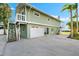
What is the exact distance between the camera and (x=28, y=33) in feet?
47.7

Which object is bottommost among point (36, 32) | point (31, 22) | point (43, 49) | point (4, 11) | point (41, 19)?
point (43, 49)

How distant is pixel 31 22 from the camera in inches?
588

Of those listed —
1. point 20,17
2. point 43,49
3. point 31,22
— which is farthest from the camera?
point 31,22

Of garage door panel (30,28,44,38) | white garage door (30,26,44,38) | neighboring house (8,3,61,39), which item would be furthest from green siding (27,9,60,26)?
garage door panel (30,28,44,38)

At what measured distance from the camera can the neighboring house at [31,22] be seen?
14.4 meters

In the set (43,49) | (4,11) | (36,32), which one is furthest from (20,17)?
(4,11)

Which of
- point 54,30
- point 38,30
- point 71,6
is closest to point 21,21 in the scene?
point 38,30

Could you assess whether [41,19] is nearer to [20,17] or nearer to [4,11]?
[20,17]

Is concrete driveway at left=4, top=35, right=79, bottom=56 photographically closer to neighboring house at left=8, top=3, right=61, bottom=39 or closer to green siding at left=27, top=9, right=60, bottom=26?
neighboring house at left=8, top=3, right=61, bottom=39

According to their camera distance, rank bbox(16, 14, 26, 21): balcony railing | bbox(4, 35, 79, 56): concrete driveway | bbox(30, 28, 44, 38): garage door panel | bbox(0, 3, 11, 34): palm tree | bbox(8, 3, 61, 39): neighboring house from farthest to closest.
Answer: bbox(0, 3, 11, 34): palm tree, bbox(30, 28, 44, 38): garage door panel, bbox(8, 3, 61, 39): neighboring house, bbox(16, 14, 26, 21): balcony railing, bbox(4, 35, 79, 56): concrete driveway

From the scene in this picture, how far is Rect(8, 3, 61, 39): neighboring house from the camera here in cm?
1435

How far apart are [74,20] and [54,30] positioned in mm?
5269

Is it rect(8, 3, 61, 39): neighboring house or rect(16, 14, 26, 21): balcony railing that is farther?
rect(8, 3, 61, 39): neighboring house

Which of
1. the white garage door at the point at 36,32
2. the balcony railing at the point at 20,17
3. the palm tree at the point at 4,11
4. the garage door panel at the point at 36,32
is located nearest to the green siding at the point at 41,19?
the balcony railing at the point at 20,17
